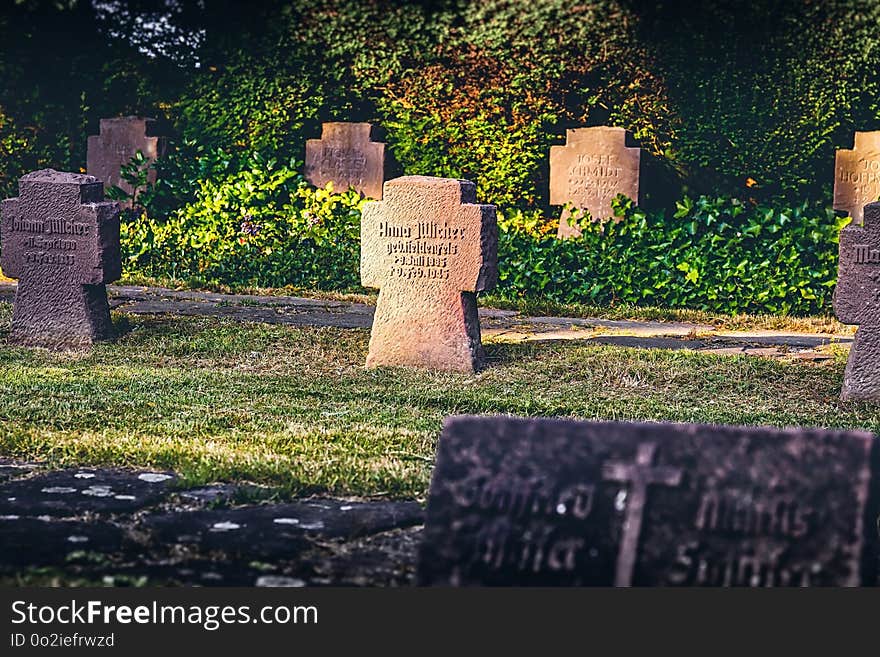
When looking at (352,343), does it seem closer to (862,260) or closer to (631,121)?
(862,260)

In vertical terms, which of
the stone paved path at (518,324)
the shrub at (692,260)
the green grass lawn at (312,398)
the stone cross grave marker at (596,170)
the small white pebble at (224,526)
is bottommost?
the green grass lawn at (312,398)

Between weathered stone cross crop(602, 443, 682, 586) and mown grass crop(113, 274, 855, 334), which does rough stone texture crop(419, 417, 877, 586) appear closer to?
weathered stone cross crop(602, 443, 682, 586)

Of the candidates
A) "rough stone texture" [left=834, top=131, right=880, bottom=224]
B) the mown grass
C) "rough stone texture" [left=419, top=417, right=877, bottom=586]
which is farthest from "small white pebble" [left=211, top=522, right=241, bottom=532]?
"rough stone texture" [left=834, top=131, right=880, bottom=224]

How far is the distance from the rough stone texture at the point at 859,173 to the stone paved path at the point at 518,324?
248 cm

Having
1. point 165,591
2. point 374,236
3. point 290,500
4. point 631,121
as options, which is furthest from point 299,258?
point 165,591

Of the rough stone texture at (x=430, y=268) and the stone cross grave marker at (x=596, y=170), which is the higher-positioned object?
the stone cross grave marker at (x=596, y=170)

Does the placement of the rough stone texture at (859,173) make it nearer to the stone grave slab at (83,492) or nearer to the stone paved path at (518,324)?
the stone paved path at (518,324)

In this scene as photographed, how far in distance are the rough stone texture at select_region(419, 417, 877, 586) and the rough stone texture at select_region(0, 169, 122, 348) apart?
7009 mm

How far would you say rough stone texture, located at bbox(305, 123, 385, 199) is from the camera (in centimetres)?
1388

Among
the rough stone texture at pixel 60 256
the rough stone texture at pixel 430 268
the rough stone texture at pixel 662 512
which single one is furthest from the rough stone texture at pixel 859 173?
the rough stone texture at pixel 662 512

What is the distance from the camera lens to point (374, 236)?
29.6ft

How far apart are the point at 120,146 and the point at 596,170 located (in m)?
4.97

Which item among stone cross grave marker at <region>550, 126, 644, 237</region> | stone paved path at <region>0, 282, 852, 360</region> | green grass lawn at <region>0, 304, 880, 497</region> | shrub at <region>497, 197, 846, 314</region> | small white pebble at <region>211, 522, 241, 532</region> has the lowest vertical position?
green grass lawn at <region>0, 304, 880, 497</region>

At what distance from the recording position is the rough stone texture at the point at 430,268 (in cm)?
877
